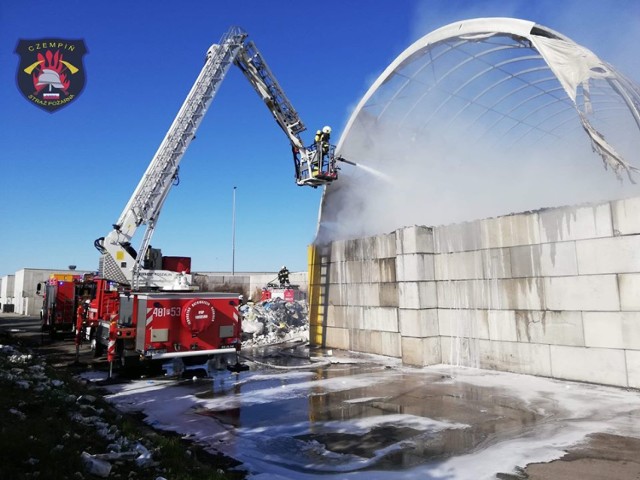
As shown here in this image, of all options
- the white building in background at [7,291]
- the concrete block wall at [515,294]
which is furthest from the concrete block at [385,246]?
the white building in background at [7,291]

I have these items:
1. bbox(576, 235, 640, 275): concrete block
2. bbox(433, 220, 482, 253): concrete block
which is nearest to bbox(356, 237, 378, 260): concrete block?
bbox(433, 220, 482, 253): concrete block

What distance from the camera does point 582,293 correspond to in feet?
28.9

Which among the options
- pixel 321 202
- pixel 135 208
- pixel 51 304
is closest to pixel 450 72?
pixel 321 202

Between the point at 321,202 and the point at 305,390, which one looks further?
the point at 321,202

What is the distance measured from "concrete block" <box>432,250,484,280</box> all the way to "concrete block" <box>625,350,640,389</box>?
334 centimetres

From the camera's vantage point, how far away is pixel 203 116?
15.7m

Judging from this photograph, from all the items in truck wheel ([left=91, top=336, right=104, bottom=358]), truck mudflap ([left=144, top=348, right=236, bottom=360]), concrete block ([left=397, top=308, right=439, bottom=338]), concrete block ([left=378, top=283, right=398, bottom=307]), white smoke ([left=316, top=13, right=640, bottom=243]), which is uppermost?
white smoke ([left=316, top=13, right=640, bottom=243])

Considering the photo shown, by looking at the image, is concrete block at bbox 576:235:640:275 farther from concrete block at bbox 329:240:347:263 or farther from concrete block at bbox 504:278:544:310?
concrete block at bbox 329:240:347:263

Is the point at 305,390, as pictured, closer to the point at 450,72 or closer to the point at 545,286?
the point at 545,286

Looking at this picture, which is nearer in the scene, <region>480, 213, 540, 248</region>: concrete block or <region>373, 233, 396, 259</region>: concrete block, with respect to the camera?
<region>480, 213, 540, 248</region>: concrete block

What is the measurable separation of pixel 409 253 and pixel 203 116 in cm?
885

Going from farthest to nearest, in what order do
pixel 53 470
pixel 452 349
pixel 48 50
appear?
pixel 452 349
pixel 48 50
pixel 53 470

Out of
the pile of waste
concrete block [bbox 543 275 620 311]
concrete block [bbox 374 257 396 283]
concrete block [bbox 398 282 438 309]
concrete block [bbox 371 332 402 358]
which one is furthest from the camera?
the pile of waste

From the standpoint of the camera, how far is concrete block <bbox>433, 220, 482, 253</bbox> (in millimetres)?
10844
